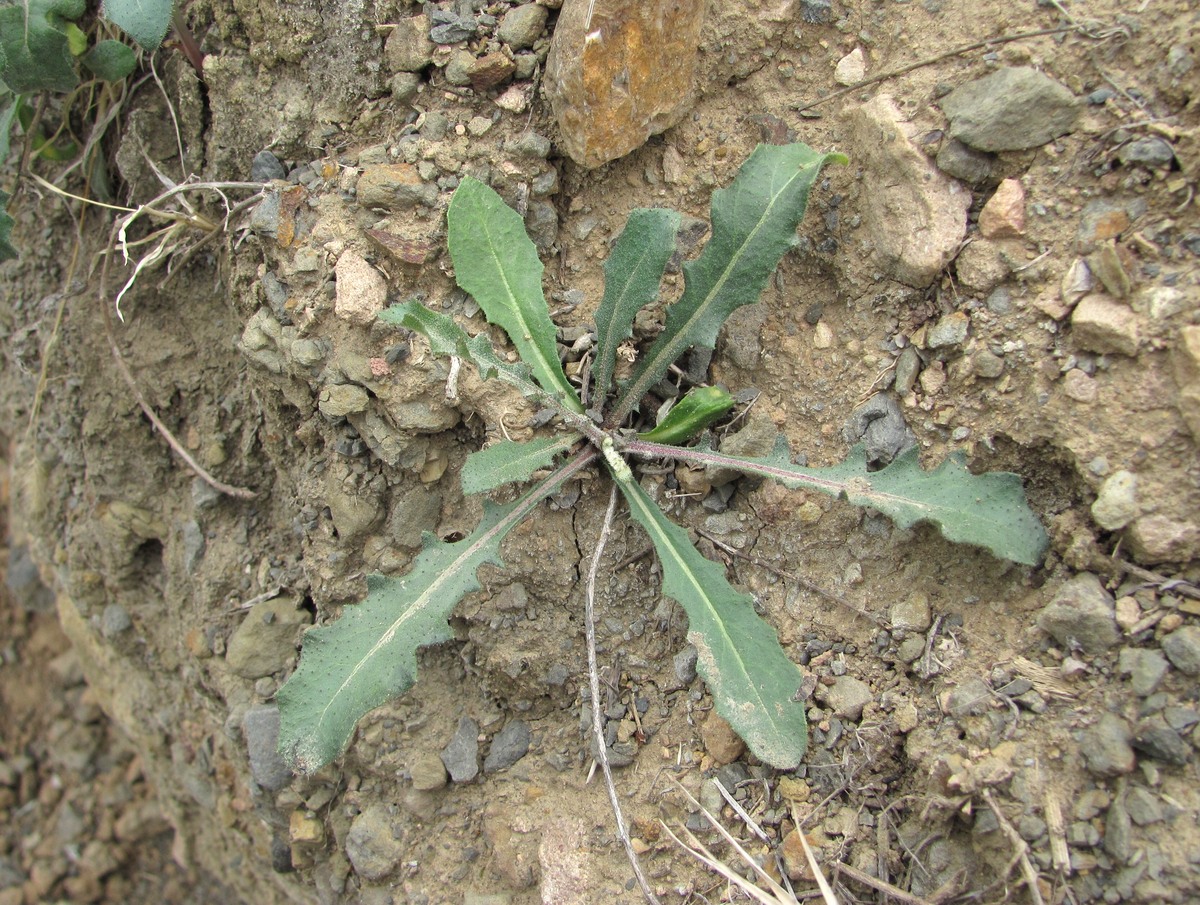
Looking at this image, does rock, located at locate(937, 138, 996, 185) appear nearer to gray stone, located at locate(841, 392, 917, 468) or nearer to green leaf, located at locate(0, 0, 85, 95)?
gray stone, located at locate(841, 392, 917, 468)

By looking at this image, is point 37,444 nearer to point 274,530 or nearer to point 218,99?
point 274,530

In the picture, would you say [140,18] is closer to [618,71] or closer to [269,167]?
[269,167]

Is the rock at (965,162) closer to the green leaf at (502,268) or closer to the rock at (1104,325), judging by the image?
the rock at (1104,325)

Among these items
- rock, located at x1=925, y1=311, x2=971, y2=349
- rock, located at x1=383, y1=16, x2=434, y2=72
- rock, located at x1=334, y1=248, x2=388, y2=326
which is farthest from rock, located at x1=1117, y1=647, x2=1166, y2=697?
rock, located at x1=383, y1=16, x2=434, y2=72

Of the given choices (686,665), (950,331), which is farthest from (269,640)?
(950,331)

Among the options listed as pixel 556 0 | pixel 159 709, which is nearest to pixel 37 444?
pixel 159 709

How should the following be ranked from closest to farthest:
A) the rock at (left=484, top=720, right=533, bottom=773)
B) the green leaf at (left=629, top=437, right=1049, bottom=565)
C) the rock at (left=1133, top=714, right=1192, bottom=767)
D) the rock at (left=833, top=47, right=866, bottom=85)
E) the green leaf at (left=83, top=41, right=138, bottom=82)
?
1. the rock at (left=1133, top=714, right=1192, bottom=767)
2. the green leaf at (left=629, top=437, right=1049, bottom=565)
3. the rock at (left=833, top=47, right=866, bottom=85)
4. the rock at (left=484, top=720, right=533, bottom=773)
5. the green leaf at (left=83, top=41, right=138, bottom=82)
